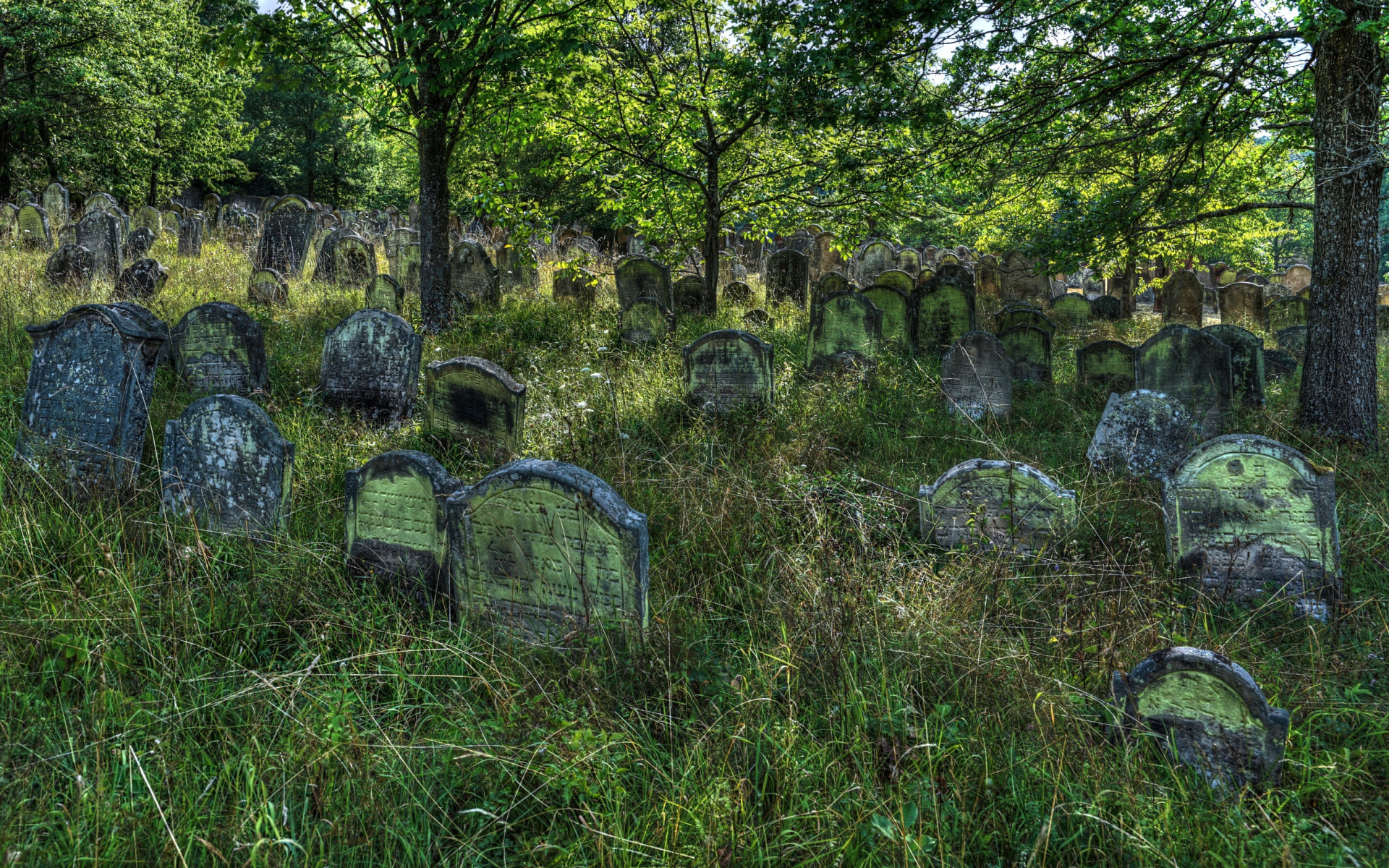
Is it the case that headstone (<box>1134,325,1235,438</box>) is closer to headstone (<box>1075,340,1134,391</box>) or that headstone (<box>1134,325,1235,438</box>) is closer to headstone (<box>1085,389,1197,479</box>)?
headstone (<box>1075,340,1134,391</box>)

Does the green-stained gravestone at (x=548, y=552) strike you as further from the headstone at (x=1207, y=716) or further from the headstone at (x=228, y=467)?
the headstone at (x=1207, y=716)

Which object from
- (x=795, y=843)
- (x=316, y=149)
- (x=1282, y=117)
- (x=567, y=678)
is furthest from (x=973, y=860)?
(x=316, y=149)

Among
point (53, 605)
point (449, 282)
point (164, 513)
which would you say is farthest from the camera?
point (449, 282)

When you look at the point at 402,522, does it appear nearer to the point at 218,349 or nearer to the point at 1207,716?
the point at 1207,716

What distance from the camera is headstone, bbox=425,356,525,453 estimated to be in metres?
5.49

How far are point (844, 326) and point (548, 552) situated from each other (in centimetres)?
556

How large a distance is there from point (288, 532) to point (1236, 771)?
4335 millimetres

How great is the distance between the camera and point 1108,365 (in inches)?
301

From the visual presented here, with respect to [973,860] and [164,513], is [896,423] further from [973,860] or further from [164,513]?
[164,513]

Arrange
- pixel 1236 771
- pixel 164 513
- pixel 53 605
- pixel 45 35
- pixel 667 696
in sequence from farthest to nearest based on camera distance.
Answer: pixel 45 35
pixel 164 513
pixel 53 605
pixel 667 696
pixel 1236 771

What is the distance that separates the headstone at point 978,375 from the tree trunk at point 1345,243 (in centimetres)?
221

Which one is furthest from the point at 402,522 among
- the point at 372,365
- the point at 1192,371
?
the point at 1192,371

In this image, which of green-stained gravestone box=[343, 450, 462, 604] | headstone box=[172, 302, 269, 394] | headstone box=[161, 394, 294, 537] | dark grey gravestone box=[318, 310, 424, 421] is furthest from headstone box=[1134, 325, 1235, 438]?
headstone box=[172, 302, 269, 394]

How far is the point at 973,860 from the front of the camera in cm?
222
